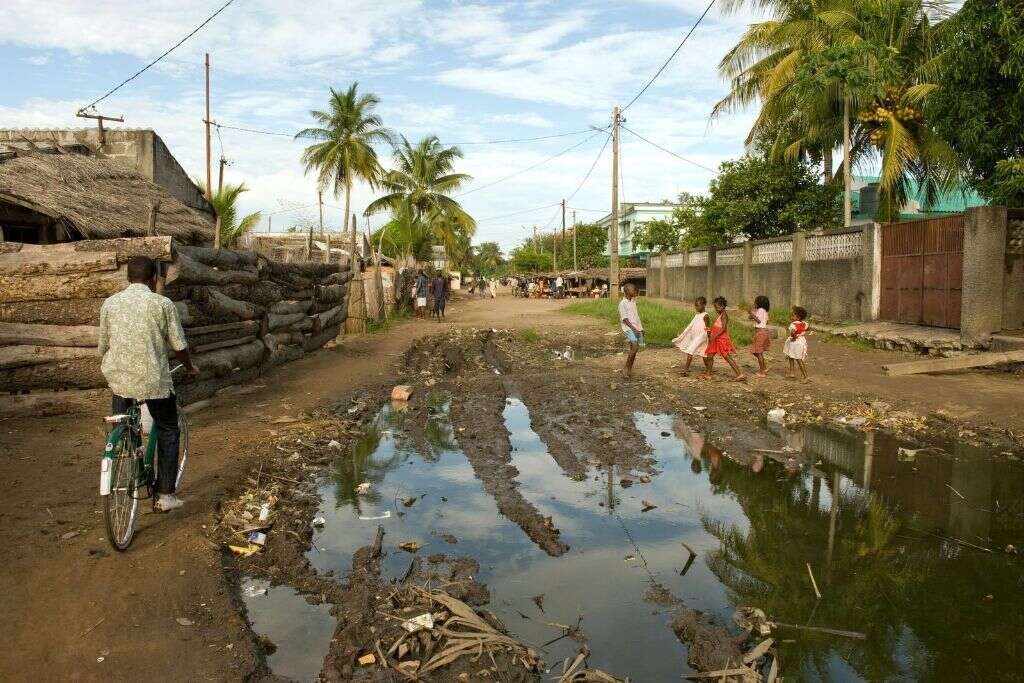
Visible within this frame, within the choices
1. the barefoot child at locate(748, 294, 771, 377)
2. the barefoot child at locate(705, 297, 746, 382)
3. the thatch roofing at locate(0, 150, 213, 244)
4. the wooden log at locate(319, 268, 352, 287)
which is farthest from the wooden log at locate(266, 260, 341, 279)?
the barefoot child at locate(748, 294, 771, 377)

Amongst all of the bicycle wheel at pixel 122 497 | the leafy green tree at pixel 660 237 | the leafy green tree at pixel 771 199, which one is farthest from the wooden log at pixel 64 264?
the leafy green tree at pixel 660 237

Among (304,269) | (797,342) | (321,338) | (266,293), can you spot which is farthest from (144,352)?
(321,338)

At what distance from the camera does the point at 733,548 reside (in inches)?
187

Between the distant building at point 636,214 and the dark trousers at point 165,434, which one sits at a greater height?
the distant building at point 636,214

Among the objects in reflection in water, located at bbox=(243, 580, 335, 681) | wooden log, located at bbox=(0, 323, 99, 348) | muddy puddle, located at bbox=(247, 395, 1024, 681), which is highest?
wooden log, located at bbox=(0, 323, 99, 348)

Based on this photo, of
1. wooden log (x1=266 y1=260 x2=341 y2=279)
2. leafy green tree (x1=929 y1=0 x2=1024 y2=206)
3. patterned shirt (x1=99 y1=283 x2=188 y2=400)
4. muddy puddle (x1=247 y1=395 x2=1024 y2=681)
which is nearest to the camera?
muddy puddle (x1=247 y1=395 x2=1024 y2=681)

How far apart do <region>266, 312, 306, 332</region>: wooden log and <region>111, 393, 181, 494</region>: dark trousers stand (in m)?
6.81

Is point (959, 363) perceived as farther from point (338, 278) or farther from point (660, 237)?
point (660, 237)

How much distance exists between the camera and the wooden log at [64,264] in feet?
25.0

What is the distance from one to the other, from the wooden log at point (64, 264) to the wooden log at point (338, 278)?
8165 mm

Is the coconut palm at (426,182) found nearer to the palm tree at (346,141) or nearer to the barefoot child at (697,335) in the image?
the palm tree at (346,141)

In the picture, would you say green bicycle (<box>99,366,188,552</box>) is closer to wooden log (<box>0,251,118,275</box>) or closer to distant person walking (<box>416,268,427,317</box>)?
wooden log (<box>0,251,118,275</box>)

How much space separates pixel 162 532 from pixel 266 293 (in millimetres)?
7413

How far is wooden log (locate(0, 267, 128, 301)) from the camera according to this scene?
25.1 feet
